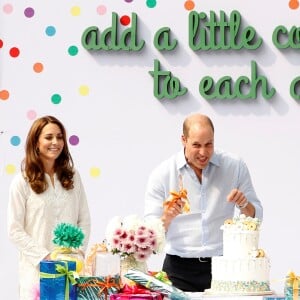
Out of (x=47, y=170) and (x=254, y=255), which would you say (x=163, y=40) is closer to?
(x=47, y=170)

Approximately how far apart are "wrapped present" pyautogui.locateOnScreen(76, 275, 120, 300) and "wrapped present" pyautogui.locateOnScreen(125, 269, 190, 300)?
0.26 ft

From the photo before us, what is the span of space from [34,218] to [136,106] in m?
1.90

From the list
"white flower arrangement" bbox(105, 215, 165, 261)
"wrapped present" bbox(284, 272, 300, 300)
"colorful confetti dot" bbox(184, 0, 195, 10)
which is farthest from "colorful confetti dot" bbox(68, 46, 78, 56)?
"wrapped present" bbox(284, 272, 300, 300)

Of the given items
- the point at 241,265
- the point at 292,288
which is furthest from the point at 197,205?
the point at 292,288

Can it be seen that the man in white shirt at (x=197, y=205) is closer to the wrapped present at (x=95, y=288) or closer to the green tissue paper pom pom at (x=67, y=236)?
the green tissue paper pom pom at (x=67, y=236)

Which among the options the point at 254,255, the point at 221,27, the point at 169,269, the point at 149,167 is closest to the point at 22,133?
the point at 149,167

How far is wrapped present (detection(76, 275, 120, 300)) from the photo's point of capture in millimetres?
4121

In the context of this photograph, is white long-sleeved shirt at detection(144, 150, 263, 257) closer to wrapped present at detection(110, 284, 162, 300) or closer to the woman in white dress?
the woman in white dress

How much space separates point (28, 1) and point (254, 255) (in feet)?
10.1

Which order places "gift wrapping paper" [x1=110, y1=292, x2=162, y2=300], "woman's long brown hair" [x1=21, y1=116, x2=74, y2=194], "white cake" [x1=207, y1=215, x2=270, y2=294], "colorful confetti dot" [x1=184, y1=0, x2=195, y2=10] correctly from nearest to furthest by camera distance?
1. "gift wrapping paper" [x1=110, y1=292, x2=162, y2=300]
2. "white cake" [x1=207, y1=215, x2=270, y2=294]
3. "woman's long brown hair" [x1=21, y1=116, x2=74, y2=194]
4. "colorful confetti dot" [x1=184, y1=0, x2=195, y2=10]

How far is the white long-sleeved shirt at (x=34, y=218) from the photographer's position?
5215mm

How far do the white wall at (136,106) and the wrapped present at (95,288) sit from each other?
2.82 m

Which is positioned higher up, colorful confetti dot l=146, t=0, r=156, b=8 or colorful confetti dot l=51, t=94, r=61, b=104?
colorful confetti dot l=146, t=0, r=156, b=8

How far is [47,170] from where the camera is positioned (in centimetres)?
543
